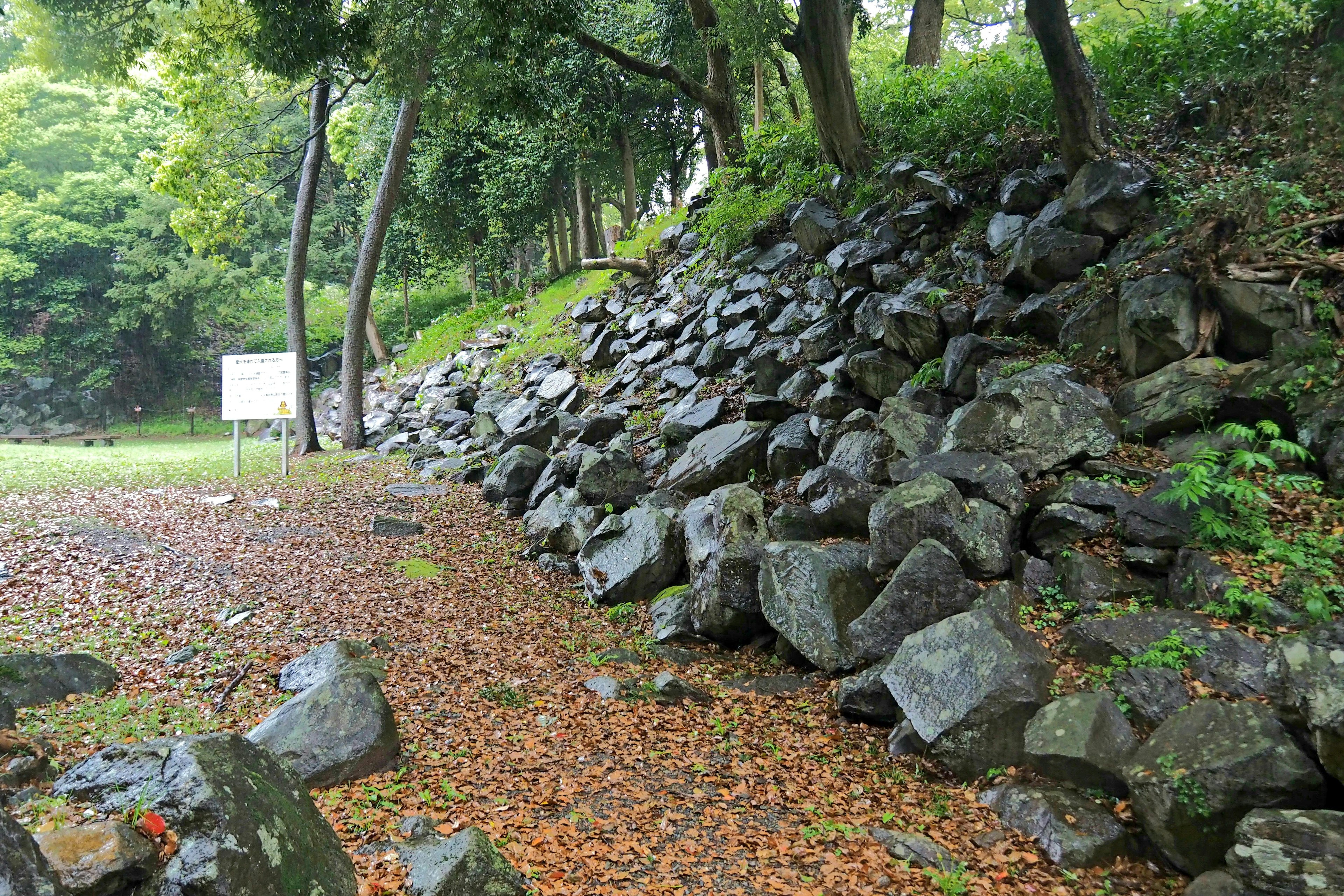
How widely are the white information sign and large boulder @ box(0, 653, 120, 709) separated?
8.87m

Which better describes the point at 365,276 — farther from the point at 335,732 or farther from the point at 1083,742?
the point at 1083,742

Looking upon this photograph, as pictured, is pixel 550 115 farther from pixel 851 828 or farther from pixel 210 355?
pixel 210 355

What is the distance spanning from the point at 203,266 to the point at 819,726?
35.5 meters

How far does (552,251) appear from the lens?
86.1 ft

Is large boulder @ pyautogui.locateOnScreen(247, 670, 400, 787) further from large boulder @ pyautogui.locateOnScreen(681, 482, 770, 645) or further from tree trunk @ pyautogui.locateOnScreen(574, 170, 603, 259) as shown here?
tree trunk @ pyautogui.locateOnScreen(574, 170, 603, 259)

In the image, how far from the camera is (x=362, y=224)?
3356 centimetres

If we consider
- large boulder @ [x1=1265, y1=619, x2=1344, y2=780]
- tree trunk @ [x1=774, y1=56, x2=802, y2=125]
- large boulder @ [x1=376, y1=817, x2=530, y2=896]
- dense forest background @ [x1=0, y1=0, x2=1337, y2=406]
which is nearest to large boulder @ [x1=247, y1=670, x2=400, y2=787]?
large boulder @ [x1=376, y1=817, x2=530, y2=896]

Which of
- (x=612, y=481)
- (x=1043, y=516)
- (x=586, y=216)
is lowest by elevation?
(x=1043, y=516)

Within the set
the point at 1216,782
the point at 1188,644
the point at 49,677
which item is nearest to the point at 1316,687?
the point at 1216,782

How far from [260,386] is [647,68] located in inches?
372

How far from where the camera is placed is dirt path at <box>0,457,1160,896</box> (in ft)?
14.8

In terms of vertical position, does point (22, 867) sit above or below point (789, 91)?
below

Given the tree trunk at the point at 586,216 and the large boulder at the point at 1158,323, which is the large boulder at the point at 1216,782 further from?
the tree trunk at the point at 586,216

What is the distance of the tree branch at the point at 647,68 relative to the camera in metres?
12.7
